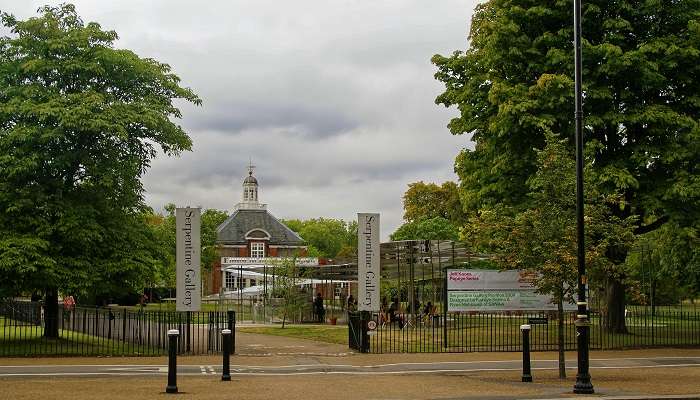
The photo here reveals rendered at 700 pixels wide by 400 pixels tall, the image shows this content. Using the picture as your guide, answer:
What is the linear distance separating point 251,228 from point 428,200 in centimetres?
2740

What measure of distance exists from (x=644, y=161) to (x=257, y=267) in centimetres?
4204

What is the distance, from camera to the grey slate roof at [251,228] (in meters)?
105

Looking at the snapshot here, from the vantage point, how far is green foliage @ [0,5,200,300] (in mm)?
25422

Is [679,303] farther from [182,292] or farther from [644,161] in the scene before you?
[182,292]

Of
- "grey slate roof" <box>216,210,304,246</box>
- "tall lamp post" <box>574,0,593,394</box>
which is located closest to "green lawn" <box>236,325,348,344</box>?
"tall lamp post" <box>574,0,593,394</box>

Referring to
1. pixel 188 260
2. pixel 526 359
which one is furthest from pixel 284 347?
pixel 526 359

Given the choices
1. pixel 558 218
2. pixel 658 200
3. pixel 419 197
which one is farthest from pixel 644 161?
pixel 419 197

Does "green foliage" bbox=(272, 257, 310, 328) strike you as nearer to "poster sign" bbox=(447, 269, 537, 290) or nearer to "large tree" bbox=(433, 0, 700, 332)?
"large tree" bbox=(433, 0, 700, 332)

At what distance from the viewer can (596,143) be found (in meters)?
28.2

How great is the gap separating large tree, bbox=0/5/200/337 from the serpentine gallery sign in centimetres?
978

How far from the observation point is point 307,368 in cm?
2155

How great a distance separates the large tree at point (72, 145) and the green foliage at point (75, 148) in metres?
0.04

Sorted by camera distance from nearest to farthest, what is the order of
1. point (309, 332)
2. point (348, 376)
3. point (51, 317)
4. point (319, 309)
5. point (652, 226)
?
point (348, 376) → point (51, 317) → point (652, 226) → point (309, 332) → point (319, 309)

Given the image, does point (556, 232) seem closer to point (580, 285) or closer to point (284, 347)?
point (580, 285)
